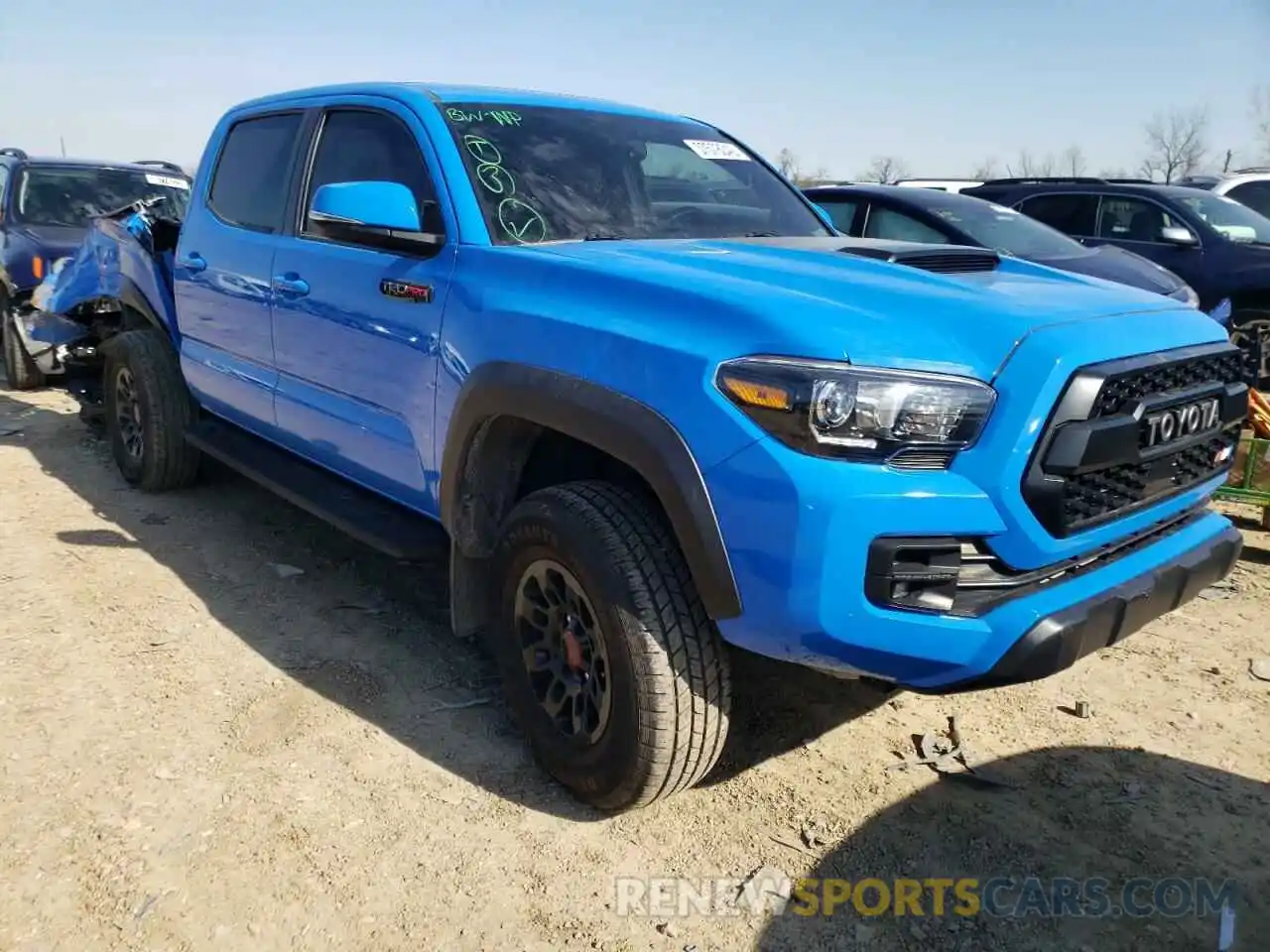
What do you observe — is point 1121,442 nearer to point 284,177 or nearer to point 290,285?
point 290,285

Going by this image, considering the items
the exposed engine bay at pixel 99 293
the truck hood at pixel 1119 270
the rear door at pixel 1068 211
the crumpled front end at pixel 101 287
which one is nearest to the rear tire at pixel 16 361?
the exposed engine bay at pixel 99 293

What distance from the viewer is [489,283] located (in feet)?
9.31

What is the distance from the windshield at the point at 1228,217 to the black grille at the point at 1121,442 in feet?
21.7

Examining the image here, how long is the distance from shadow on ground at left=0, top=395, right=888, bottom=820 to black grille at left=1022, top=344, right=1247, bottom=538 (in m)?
1.14

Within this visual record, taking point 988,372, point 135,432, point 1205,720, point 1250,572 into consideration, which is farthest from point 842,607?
point 135,432

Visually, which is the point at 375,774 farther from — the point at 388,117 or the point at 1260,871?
the point at 1260,871

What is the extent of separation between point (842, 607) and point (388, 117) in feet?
7.75

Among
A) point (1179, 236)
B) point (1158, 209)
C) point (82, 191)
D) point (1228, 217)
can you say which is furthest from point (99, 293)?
point (1228, 217)

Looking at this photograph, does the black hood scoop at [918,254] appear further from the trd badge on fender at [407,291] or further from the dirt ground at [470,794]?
the dirt ground at [470,794]

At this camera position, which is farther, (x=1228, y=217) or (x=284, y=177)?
(x=1228, y=217)

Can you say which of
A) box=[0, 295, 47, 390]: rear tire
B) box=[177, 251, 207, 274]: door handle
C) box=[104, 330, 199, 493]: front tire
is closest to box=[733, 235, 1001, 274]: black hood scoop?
box=[177, 251, 207, 274]: door handle

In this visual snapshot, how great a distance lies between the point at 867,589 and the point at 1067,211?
791 centimetres

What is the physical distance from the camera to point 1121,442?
2262mm

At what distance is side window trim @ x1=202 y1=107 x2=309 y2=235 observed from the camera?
394 centimetres
